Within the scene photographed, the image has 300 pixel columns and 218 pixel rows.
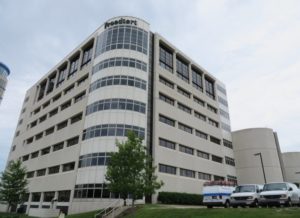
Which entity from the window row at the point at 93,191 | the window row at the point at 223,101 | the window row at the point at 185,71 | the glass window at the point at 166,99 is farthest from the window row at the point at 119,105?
the window row at the point at 223,101

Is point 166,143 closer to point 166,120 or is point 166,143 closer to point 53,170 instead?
point 166,120

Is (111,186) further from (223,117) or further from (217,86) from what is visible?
(217,86)

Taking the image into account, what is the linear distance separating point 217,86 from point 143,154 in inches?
1839

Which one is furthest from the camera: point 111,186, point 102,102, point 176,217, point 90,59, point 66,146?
point 90,59

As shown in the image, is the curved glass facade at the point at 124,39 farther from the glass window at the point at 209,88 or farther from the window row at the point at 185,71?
the glass window at the point at 209,88

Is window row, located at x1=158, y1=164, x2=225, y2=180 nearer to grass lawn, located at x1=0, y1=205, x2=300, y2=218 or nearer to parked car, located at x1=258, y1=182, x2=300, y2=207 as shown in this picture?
grass lawn, located at x1=0, y1=205, x2=300, y2=218

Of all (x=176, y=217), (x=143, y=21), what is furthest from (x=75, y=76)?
(x=176, y=217)

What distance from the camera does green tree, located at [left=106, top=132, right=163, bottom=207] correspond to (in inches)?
824

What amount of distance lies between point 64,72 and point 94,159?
3006 cm

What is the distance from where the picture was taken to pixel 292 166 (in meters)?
65.1

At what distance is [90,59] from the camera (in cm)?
4691

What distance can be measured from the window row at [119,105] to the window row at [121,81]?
2.73m

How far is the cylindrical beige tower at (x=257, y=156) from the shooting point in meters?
56.3

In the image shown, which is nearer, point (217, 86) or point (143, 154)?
point (143, 154)
